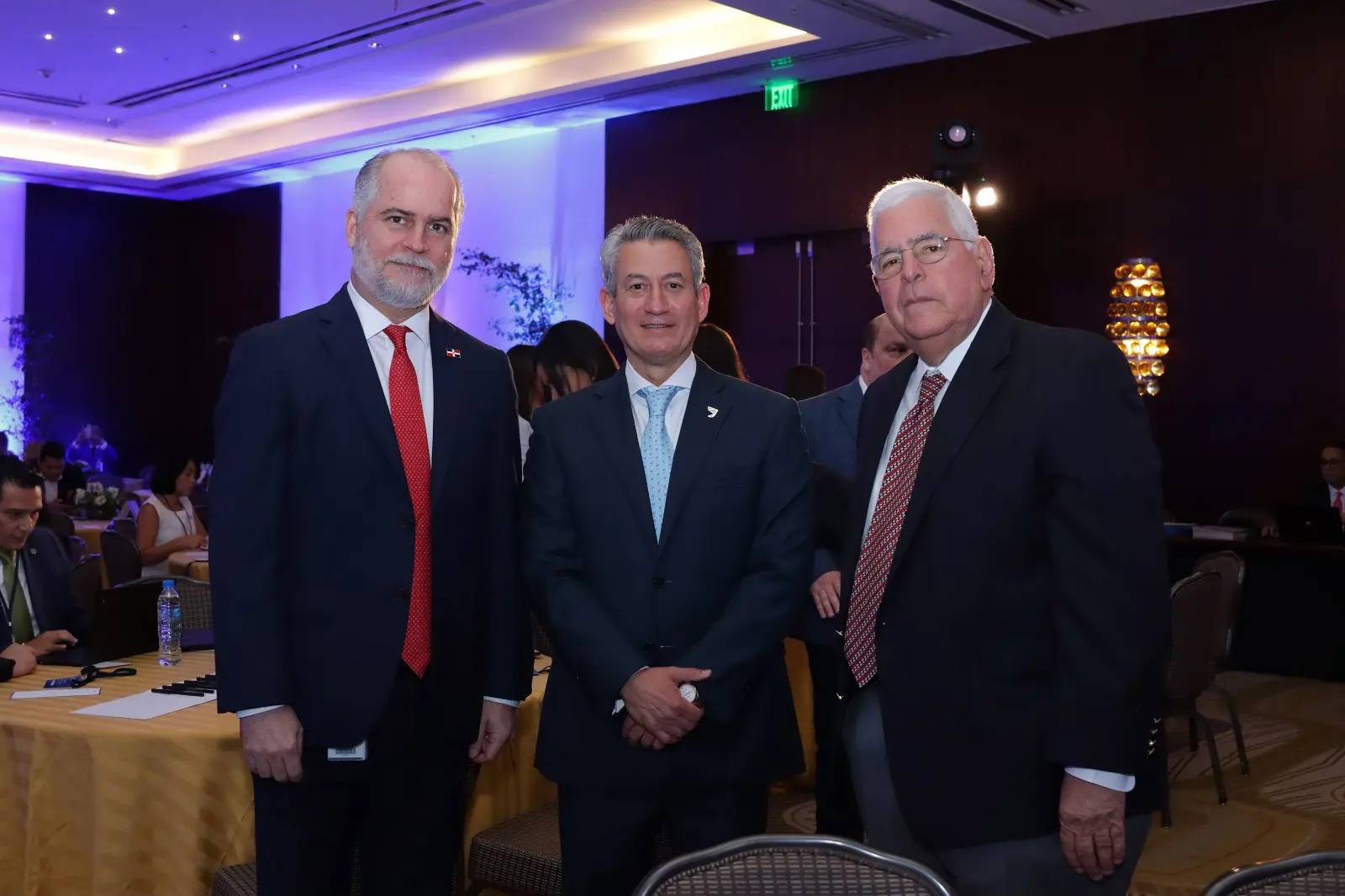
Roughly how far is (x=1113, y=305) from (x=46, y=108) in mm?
10863

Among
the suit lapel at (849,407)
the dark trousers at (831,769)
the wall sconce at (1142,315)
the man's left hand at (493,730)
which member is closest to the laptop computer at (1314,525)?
the wall sconce at (1142,315)

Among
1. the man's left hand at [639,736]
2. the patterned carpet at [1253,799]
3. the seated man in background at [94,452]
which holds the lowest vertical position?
the patterned carpet at [1253,799]

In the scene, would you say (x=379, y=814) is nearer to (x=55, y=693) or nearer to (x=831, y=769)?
(x=55, y=693)

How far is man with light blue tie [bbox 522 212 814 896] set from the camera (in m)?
2.20

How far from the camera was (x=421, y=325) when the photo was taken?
2.26m

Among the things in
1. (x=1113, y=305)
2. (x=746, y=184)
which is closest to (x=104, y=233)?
(x=746, y=184)

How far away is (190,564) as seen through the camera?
6.41m

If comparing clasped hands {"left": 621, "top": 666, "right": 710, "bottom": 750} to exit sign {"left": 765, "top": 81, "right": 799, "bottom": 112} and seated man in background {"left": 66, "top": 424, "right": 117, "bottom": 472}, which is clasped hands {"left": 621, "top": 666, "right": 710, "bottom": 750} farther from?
seated man in background {"left": 66, "top": 424, "right": 117, "bottom": 472}

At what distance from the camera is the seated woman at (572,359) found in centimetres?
409

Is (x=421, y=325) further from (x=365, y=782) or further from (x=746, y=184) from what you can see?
(x=746, y=184)

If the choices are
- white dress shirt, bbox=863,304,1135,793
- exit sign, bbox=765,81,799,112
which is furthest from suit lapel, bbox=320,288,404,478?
exit sign, bbox=765,81,799,112

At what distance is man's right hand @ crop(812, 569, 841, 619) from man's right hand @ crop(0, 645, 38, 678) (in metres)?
2.17

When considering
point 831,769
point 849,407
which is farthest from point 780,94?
point 831,769

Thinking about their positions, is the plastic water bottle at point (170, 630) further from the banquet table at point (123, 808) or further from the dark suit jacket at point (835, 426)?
the dark suit jacket at point (835, 426)
